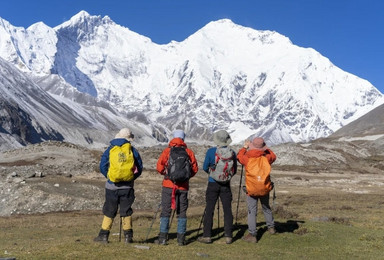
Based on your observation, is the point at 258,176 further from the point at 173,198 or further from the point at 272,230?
the point at 173,198

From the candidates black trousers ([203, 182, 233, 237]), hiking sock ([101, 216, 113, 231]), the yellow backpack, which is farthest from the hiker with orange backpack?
hiking sock ([101, 216, 113, 231])

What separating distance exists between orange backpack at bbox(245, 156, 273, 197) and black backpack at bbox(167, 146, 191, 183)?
222 centimetres

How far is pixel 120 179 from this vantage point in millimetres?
14641

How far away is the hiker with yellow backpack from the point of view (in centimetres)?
1464

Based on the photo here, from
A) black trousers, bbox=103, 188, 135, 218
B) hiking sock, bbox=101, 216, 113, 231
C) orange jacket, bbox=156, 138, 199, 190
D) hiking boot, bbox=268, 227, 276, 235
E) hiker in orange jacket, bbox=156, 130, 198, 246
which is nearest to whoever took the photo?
hiking sock, bbox=101, 216, 113, 231

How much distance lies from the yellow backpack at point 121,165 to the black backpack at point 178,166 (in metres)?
1.25

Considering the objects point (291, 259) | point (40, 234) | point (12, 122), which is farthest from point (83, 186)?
point (12, 122)

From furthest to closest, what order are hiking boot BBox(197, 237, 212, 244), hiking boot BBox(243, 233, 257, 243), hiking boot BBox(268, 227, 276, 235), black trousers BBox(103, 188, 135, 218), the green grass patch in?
1. hiking boot BBox(268, 227, 276, 235)
2. hiking boot BBox(243, 233, 257, 243)
3. hiking boot BBox(197, 237, 212, 244)
4. black trousers BBox(103, 188, 135, 218)
5. the green grass patch

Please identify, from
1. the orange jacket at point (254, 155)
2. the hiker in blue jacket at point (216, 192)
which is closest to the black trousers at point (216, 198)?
the hiker in blue jacket at point (216, 192)

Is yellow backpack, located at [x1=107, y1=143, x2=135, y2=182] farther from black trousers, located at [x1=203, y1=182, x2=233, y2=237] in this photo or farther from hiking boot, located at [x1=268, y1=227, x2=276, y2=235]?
hiking boot, located at [x1=268, y1=227, x2=276, y2=235]

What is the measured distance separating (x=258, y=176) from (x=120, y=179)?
184 inches

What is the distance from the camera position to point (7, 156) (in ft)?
258

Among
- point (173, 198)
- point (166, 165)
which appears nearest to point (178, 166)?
point (166, 165)

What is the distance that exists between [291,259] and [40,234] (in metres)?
11.8
